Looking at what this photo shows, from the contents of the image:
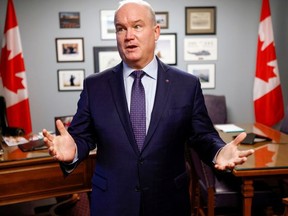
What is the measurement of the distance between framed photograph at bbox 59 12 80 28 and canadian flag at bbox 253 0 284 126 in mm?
2119

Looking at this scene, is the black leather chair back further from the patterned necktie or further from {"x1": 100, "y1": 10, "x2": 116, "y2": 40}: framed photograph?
the patterned necktie

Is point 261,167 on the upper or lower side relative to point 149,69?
lower

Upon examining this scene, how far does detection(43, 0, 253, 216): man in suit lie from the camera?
54.7 inches

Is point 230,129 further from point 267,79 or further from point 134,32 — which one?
point 134,32

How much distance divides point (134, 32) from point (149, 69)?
0.18 metres

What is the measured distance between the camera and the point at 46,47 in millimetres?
3992

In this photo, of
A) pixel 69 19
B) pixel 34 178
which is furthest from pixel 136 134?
pixel 69 19

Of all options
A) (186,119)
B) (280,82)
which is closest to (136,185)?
→ (186,119)

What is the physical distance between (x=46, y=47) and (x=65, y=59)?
0.25 meters

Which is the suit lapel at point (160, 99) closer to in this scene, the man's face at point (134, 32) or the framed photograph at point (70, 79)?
the man's face at point (134, 32)

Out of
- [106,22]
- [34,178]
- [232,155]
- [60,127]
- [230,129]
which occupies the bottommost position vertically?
[34,178]

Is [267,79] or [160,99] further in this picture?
[267,79]

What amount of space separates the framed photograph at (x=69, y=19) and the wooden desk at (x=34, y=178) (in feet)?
6.46

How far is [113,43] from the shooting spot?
4.07m
